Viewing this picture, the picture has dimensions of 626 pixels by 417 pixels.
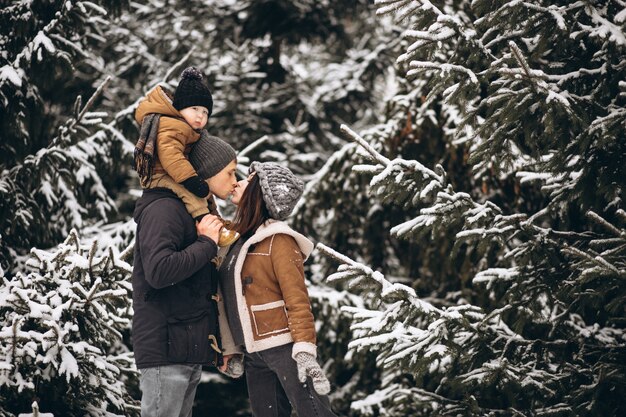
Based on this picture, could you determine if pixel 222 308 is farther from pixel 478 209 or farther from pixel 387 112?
pixel 387 112

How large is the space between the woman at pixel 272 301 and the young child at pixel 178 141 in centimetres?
28

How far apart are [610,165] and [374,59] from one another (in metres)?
5.85

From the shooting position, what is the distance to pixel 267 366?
143 inches

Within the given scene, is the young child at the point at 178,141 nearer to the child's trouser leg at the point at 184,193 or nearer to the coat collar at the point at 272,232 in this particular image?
the child's trouser leg at the point at 184,193

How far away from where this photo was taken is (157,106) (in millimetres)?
3576

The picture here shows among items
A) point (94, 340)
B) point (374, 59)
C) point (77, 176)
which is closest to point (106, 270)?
point (94, 340)

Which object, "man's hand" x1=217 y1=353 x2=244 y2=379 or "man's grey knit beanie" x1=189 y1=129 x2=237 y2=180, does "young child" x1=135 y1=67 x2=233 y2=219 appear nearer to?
"man's grey knit beanie" x1=189 y1=129 x2=237 y2=180

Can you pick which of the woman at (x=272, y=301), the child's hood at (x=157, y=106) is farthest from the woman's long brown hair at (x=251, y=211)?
the child's hood at (x=157, y=106)

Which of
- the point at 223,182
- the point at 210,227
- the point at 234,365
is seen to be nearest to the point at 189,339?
the point at 234,365

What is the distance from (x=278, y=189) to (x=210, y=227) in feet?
1.39

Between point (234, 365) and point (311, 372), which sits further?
point (234, 365)

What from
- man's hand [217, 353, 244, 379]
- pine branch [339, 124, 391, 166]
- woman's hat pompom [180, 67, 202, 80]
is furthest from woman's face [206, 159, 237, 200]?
man's hand [217, 353, 244, 379]

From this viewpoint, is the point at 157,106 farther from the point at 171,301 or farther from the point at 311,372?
the point at 311,372

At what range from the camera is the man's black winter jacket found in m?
3.32
